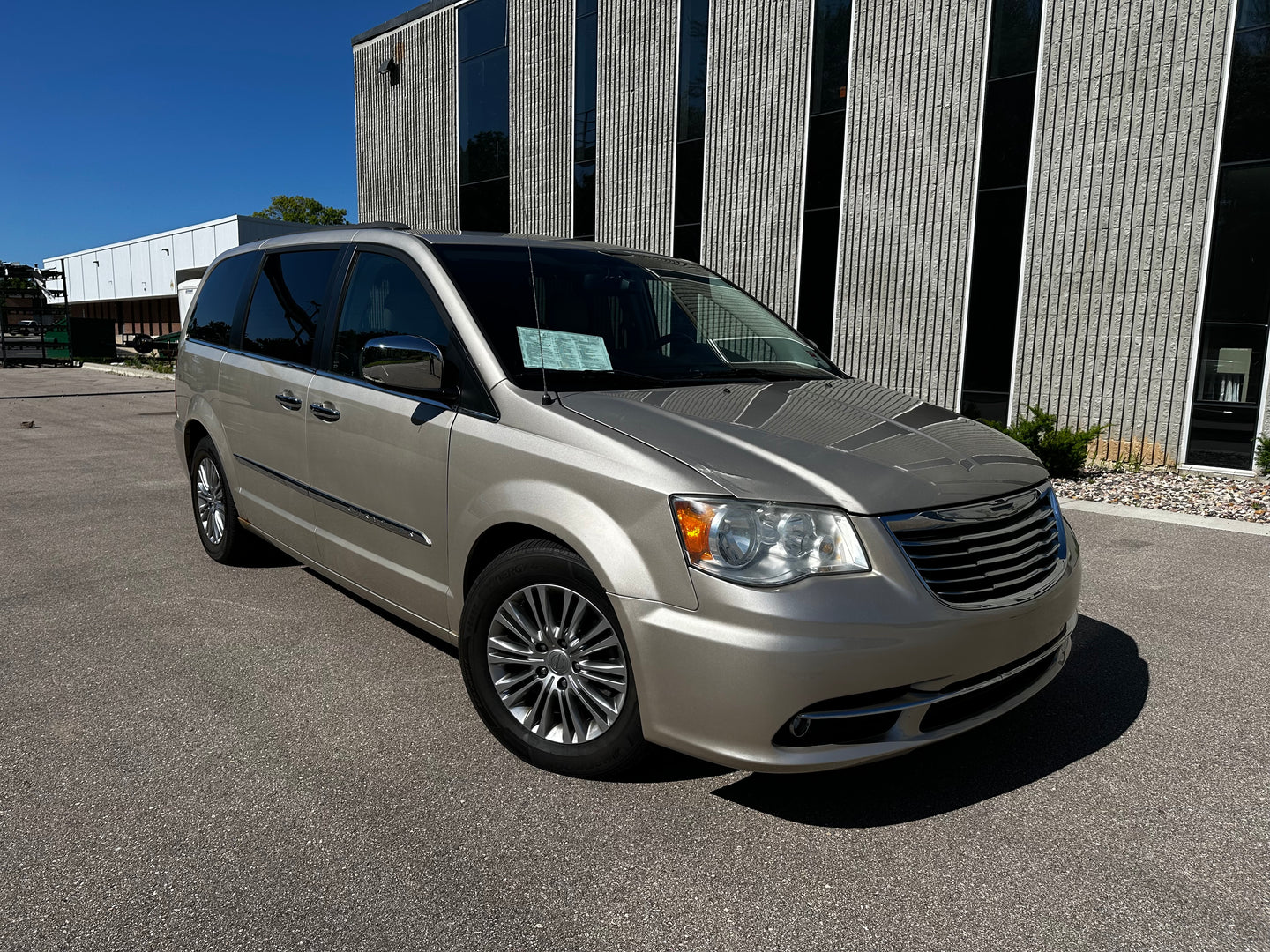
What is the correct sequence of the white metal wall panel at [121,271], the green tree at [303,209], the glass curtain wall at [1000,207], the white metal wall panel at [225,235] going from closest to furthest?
the glass curtain wall at [1000,207]
the white metal wall panel at [225,235]
the white metal wall panel at [121,271]
the green tree at [303,209]

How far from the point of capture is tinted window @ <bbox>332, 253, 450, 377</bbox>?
354 centimetres

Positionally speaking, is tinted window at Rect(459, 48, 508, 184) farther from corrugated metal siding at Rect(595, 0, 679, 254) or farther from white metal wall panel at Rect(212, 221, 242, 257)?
white metal wall panel at Rect(212, 221, 242, 257)

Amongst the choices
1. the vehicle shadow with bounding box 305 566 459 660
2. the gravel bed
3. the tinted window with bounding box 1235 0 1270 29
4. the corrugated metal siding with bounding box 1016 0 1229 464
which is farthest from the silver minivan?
the tinted window with bounding box 1235 0 1270 29

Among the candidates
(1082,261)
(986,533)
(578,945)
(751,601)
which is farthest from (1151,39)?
(578,945)

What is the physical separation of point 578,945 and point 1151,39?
1157 centimetres

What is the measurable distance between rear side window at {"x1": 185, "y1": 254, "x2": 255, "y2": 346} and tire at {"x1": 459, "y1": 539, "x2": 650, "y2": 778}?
9.76ft

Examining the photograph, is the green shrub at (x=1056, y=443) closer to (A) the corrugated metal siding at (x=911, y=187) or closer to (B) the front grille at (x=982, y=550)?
(A) the corrugated metal siding at (x=911, y=187)

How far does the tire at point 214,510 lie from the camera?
523cm

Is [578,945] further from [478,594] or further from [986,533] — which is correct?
[986,533]

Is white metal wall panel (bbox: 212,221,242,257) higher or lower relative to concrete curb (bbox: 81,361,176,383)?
higher

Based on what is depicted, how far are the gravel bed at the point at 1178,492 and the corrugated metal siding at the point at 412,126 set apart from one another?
45.6 ft

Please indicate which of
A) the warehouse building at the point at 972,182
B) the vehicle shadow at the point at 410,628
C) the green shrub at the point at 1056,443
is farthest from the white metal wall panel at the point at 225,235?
the vehicle shadow at the point at 410,628

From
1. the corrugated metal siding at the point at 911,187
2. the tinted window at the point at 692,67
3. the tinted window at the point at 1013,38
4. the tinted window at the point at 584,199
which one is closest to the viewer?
the tinted window at the point at 1013,38

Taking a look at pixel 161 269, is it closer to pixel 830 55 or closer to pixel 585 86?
pixel 585 86
